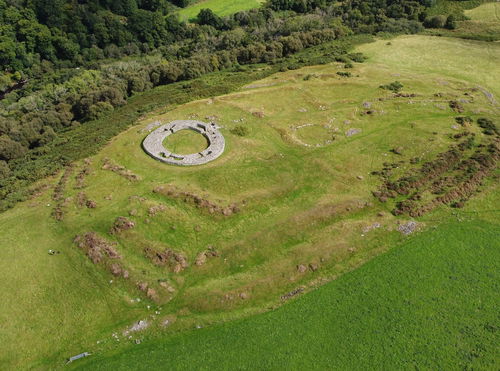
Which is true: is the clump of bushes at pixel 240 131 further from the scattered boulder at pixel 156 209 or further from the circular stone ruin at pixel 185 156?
the scattered boulder at pixel 156 209

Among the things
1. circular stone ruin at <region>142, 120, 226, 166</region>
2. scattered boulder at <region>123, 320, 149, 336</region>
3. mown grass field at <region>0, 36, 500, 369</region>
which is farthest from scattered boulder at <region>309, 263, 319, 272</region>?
circular stone ruin at <region>142, 120, 226, 166</region>

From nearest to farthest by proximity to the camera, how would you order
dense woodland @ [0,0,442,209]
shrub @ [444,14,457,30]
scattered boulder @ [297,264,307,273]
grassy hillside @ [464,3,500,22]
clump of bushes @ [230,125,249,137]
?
scattered boulder @ [297,264,307,273]
clump of bushes @ [230,125,249,137]
dense woodland @ [0,0,442,209]
shrub @ [444,14,457,30]
grassy hillside @ [464,3,500,22]

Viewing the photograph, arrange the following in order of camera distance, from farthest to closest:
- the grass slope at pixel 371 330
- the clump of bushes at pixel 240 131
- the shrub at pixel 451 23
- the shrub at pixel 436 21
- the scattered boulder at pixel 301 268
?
1. the shrub at pixel 436 21
2. the shrub at pixel 451 23
3. the clump of bushes at pixel 240 131
4. the scattered boulder at pixel 301 268
5. the grass slope at pixel 371 330

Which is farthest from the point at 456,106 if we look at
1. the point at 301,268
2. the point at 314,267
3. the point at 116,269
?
the point at 116,269

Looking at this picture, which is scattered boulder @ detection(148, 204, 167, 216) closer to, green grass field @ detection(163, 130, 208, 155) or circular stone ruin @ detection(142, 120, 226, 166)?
circular stone ruin @ detection(142, 120, 226, 166)

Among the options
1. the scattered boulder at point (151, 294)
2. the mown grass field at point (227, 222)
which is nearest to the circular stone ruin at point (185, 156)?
the mown grass field at point (227, 222)

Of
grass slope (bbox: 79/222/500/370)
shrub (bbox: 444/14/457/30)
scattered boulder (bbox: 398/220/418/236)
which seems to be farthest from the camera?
shrub (bbox: 444/14/457/30)

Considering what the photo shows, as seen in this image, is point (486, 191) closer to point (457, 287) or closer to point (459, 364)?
point (457, 287)

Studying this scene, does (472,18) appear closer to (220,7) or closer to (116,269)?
(220,7)
